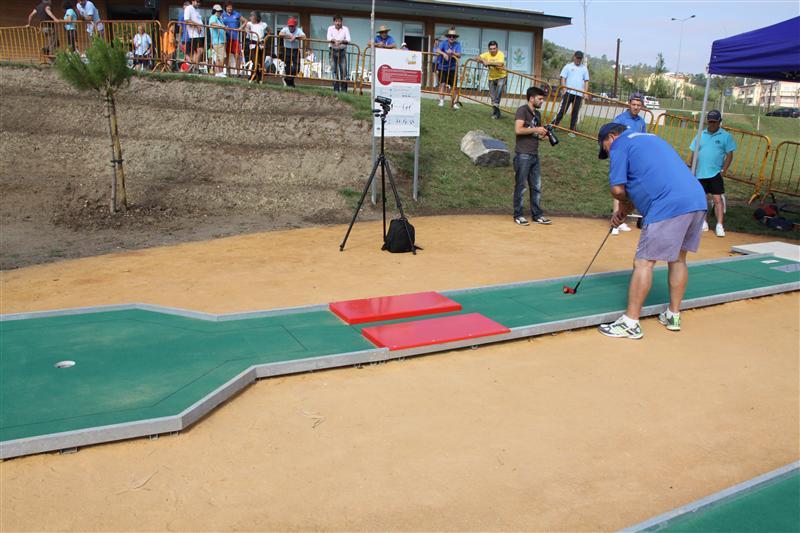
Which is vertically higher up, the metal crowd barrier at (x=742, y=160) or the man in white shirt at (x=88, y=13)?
the man in white shirt at (x=88, y=13)

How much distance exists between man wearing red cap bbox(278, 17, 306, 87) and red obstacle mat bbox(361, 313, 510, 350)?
11.5m

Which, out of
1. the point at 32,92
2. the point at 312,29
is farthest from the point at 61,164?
the point at 312,29

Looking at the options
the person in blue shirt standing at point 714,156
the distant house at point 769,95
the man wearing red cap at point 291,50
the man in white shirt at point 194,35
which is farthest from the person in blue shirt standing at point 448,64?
the distant house at point 769,95

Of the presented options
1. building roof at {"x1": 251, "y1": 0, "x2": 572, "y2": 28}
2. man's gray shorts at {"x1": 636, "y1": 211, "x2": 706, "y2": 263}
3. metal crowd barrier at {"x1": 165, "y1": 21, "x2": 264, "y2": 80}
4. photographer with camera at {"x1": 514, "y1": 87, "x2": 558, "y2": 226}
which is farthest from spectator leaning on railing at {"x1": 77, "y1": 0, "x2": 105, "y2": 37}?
man's gray shorts at {"x1": 636, "y1": 211, "x2": 706, "y2": 263}

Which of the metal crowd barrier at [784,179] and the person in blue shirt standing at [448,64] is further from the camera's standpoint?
the person in blue shirt standing at [448,64]

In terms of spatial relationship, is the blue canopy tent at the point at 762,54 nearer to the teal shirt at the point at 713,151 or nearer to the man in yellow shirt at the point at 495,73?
the teal shirt at the point at 713,151

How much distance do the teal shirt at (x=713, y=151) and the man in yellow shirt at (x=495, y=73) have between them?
23.8ft

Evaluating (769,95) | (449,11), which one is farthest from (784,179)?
(769,95)

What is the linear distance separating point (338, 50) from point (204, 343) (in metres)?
12.3

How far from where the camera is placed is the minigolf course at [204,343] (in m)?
3.71

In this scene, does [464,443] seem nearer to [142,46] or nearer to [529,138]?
[529,138]

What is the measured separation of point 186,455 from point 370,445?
1.02 metres

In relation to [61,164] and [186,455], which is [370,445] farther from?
[61,164]

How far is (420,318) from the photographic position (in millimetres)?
5648
